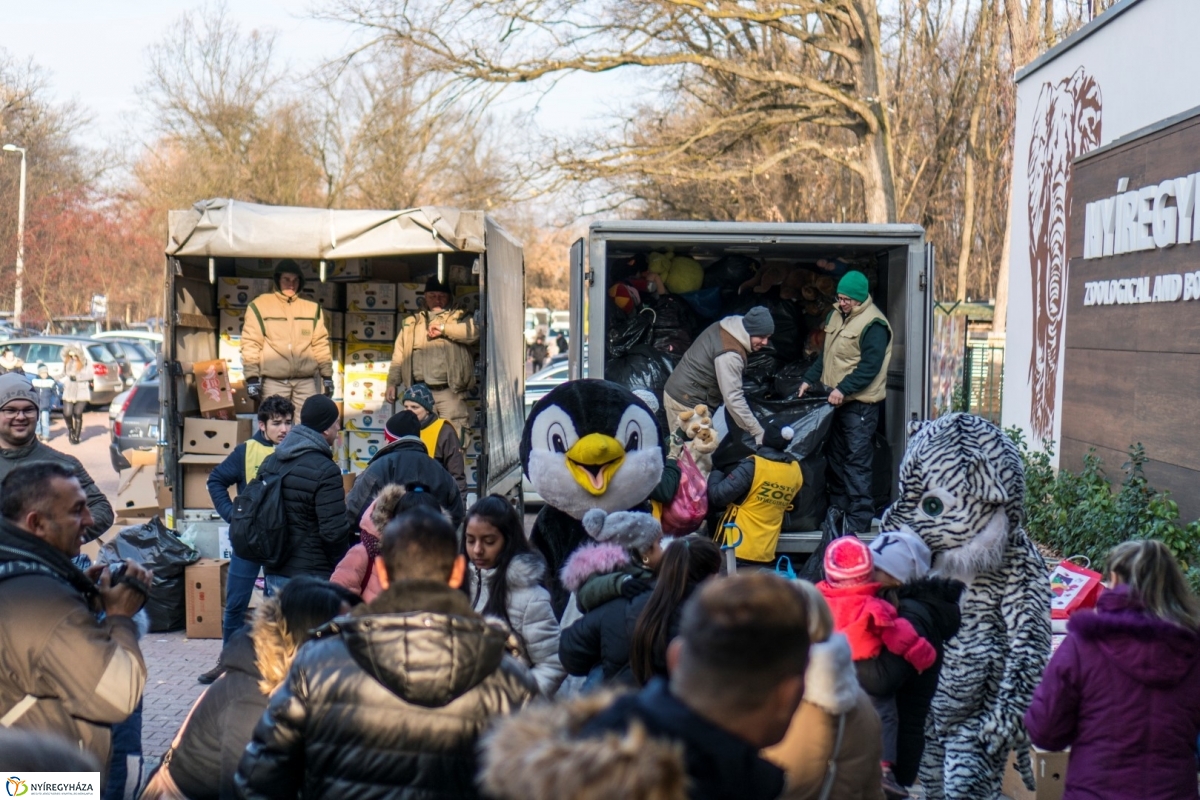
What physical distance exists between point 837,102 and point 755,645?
59.3 ft

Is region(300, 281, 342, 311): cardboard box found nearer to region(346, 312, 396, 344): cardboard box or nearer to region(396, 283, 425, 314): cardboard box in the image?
region(346, 312, 396, 344): cardboard box

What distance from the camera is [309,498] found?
6.57 m

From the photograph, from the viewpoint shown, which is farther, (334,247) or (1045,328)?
(1045,328)

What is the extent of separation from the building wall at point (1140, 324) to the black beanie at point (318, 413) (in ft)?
16.4

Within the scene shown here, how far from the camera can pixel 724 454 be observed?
7.91 m

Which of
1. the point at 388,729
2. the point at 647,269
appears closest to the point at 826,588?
the point at 388,729

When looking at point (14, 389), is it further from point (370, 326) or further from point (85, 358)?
point (85, 358)

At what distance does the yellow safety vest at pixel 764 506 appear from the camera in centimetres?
730

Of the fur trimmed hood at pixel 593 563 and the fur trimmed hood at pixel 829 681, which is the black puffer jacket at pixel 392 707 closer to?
the fur trimmed hood at pixel 829 681

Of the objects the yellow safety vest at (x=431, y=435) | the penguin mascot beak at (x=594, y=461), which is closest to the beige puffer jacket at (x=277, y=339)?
the yellow safety vest at (x=431, y=435)

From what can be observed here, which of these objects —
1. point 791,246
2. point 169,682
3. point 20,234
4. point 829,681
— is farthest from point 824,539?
point 20,234

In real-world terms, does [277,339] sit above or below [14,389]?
above

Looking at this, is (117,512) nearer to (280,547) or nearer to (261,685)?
(280,547)

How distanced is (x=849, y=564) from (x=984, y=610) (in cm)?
97
